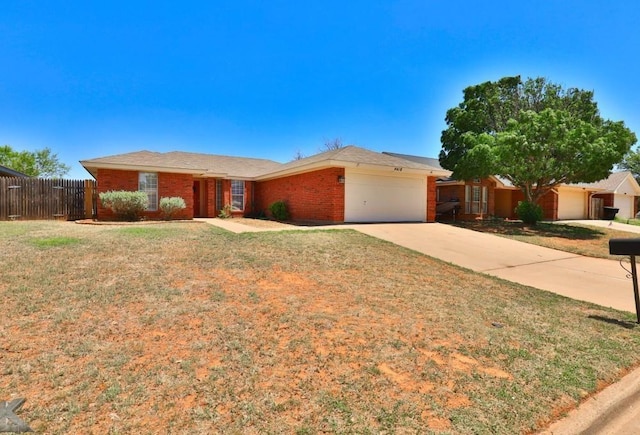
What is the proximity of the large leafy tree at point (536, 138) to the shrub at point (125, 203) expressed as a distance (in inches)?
668

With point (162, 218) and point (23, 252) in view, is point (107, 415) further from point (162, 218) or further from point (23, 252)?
point (162, 218)

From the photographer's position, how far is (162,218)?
1577 cm

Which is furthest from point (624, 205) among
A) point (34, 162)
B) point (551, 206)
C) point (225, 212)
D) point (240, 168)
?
point (34, 162)

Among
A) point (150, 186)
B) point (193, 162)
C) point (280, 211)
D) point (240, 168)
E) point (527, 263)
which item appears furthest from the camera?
point (240, 168)

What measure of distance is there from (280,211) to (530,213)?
1420cm

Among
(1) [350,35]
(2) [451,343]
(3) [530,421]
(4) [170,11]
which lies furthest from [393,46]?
(3) [530,421]

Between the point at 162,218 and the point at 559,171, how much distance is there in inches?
793

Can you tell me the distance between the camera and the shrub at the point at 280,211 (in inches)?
687

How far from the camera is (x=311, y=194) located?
1592 centimetres

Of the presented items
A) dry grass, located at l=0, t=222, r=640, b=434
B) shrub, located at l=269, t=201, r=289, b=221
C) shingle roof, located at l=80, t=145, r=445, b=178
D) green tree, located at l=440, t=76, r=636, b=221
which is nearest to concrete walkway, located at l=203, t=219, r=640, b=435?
dry grass, located at l=0, t=222, r=640, b=434

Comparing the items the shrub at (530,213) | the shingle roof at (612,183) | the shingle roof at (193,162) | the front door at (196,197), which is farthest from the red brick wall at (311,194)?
the shingle roof at (612,183)

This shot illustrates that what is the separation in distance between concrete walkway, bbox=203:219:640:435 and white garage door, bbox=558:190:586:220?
58.7ft

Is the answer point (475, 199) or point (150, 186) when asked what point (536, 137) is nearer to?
point (475, 199)

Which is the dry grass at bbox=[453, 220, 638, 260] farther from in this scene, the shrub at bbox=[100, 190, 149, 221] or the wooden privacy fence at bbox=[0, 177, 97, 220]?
the wooden privacy fence at bbox=[0, 177, 97, 220]
